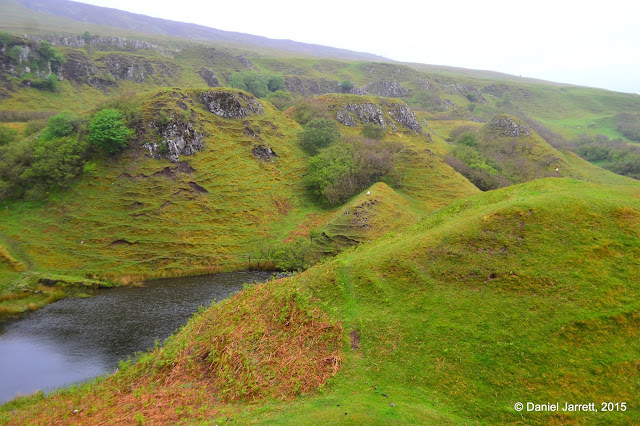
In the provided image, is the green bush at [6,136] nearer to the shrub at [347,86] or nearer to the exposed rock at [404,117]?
the exposed rock at [404,117]

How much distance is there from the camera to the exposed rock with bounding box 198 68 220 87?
154 meters

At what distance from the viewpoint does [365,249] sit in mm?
29422

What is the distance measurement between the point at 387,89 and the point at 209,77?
104 metres

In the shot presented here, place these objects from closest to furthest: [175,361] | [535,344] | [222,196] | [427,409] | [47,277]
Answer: [427,409] < [535,344] < [175,361] < [47,277] < [222,196]

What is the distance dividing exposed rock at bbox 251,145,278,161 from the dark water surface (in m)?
38.7

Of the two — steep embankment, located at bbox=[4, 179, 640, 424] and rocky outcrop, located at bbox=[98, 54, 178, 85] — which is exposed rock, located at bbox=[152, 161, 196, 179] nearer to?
steep embankment, located at bbox=[4, 179, 640, 424]

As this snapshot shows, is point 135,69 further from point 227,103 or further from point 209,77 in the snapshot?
point 227,103

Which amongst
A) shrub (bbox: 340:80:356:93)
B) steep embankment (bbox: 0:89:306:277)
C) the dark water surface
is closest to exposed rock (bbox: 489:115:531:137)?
steep embankment (bbox: 0:89:306:277)

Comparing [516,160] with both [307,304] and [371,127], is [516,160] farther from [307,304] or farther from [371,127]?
[307,304]

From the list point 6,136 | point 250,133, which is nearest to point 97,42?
point 6,136

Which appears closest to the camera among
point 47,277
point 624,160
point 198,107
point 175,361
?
point 175,361

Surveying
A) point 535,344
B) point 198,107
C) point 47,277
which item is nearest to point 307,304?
point 535,344

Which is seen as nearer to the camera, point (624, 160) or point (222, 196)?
point (222, 196)

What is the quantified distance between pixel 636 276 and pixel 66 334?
162 feet
